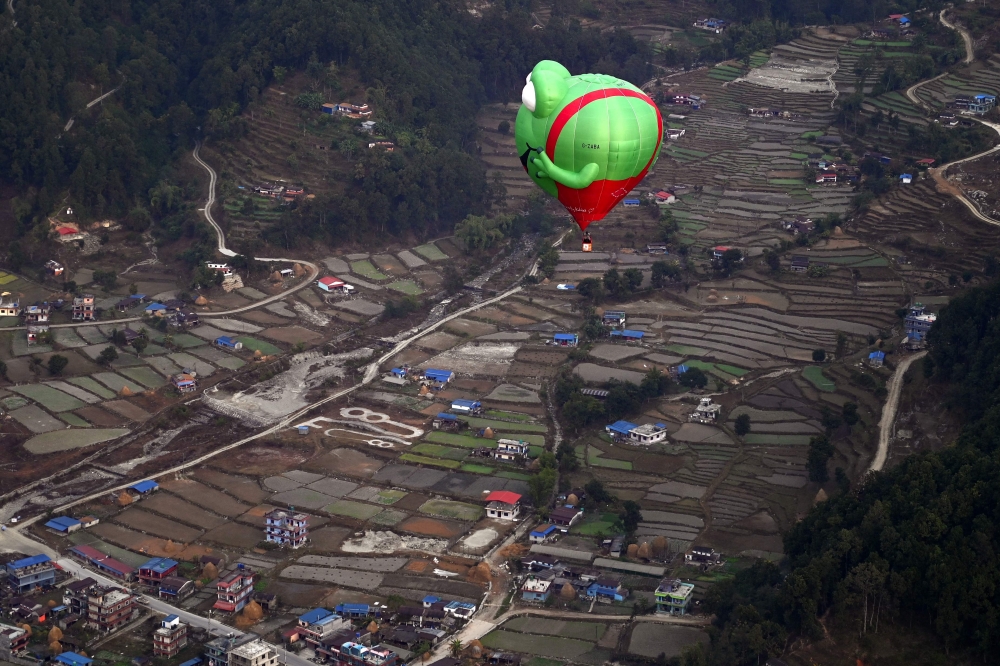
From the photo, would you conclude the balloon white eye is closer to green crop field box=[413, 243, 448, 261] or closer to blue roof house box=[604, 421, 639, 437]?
blue roof house box=[604, 421, 639, 437]

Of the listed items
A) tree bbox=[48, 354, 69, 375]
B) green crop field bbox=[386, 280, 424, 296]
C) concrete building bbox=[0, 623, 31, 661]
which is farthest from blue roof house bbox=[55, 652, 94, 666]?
green crop field bbox=[386, 280, 424, 296]

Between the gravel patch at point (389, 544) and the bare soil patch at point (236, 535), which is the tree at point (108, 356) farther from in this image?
the gravel patch at point (389, 544)

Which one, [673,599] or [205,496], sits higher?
[673,599]

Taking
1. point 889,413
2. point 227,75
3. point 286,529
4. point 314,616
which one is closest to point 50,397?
point 286,529

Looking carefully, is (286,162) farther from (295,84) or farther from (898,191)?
(898,191)

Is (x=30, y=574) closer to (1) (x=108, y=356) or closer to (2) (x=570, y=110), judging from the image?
(1) (x=108, y=356)

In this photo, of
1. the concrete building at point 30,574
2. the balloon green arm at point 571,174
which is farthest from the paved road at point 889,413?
the concrete building at point 30,574
